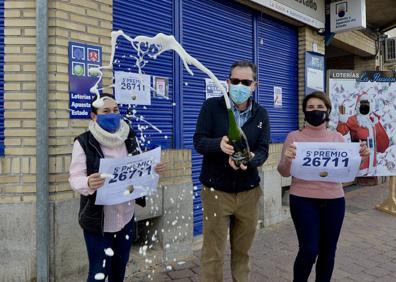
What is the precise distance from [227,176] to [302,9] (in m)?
5.20

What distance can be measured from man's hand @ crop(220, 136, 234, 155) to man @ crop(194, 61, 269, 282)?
0.53 ft

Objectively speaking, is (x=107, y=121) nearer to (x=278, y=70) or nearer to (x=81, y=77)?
(x=81, y=77)

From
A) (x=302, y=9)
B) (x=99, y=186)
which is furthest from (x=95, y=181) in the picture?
(x=302, y=9)

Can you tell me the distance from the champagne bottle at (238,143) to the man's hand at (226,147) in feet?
0.13

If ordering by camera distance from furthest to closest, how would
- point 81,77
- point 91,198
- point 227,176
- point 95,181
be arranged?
point 81,77, point 227,176, point 91,198, point 95,181

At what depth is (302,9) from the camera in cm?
707

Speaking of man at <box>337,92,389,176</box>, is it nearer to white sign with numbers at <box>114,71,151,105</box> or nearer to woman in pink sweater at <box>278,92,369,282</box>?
woman in pink sweater at <box>278,92,369,282</box>

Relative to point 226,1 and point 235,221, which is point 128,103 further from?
point 226,1

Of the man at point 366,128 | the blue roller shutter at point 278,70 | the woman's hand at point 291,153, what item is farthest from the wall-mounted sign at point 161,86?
the man at point 366,128

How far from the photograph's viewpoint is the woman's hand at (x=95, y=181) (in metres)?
2.41

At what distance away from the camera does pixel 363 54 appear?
34.4ft

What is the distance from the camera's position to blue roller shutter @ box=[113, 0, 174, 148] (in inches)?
169

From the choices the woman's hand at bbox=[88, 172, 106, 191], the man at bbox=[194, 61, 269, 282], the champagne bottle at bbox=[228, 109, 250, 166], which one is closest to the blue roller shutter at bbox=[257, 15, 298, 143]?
the man at bbox=[194, 61, 269, 282]

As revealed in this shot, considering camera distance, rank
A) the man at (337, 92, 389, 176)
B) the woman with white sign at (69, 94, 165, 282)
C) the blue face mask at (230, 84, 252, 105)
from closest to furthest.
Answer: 1. the woman with white sign at (69, 94, 165, 282)
2. the blue face mask at (230, 84, 252, 105)
3. the man at (337, 92, 389, 176)
